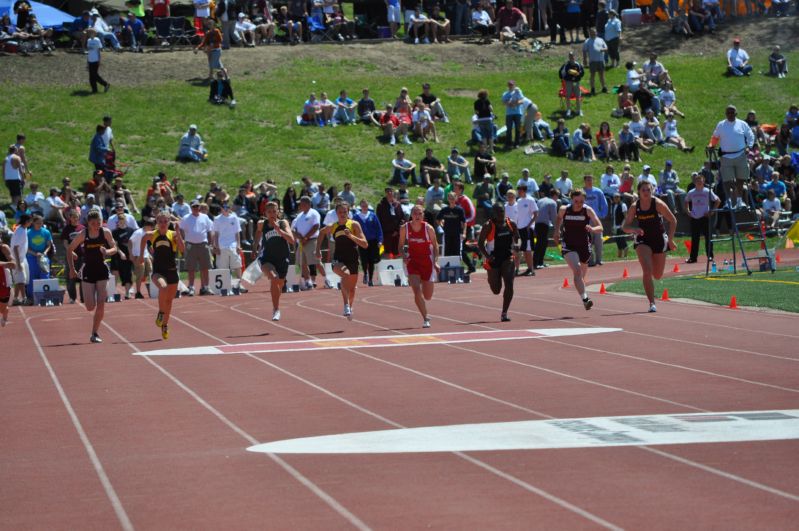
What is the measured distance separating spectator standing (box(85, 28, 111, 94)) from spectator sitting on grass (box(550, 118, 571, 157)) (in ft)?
45.2

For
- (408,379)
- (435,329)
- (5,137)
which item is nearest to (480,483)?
(408,379)

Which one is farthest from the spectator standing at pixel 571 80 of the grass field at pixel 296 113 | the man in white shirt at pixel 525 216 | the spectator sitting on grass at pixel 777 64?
the man in white shirt at pixel 525 216

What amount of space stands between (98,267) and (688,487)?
40.1 ft

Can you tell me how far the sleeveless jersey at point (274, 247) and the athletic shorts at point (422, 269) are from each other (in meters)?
2.24

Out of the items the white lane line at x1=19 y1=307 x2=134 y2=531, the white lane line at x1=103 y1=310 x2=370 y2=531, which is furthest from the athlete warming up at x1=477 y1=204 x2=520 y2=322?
the white lane line at x1=19 y1=307 x2=134 y2=531

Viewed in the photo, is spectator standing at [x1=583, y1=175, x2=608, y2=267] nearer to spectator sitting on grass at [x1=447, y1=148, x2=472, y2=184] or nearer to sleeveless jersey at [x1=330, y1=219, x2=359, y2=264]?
spectator sitting on grass at [x1=447, y1=148, x2=472, y2=184]

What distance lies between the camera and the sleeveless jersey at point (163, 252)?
1917 centimetres

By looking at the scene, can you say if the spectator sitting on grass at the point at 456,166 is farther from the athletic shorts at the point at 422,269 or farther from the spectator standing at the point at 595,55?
the athletic shorts at the point at 422,269

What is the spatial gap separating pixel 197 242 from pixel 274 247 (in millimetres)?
7407

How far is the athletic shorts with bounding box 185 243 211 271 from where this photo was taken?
28.0 metres

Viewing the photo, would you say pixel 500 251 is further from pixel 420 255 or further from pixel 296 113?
pixel 296 113

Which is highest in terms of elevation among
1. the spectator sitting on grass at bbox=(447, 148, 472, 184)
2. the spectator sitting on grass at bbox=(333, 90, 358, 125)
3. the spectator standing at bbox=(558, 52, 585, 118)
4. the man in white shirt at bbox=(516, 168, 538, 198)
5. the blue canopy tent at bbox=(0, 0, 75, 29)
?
the blue canopy tent at bbox=(0, 0, 75, 29)

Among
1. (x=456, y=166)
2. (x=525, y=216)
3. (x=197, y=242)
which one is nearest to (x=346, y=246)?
(x=197, y=242)

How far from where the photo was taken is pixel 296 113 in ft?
134
